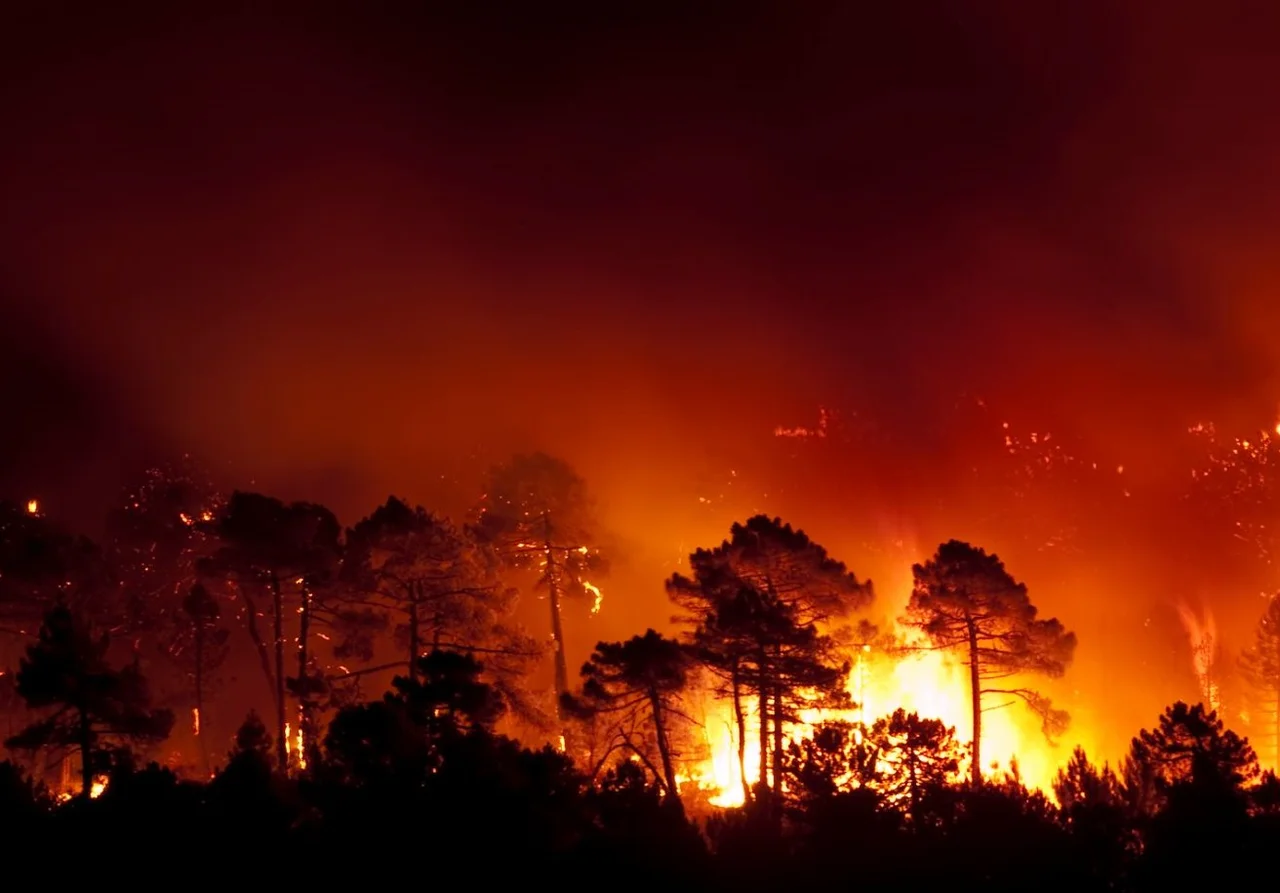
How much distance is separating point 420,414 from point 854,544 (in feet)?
137

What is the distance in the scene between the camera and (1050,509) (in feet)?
276

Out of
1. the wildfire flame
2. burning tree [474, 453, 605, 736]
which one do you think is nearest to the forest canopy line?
burning tree [474, 453, 605, 736]

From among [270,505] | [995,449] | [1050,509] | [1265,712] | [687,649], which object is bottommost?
[1265,712]

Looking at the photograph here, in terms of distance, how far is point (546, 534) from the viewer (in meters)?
37.0

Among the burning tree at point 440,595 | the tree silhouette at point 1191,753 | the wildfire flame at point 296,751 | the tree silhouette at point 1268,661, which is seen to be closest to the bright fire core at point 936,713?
the tree silhouette at point 1268,661

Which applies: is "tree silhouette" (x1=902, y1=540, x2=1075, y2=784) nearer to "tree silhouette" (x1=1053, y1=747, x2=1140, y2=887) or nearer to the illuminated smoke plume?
"tree silhouette" (x1=1053, y1=747, x2=1140, y2=887)

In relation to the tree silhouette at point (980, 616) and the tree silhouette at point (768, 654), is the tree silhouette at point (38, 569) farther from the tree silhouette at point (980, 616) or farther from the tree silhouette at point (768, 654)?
the tree silhouette at point (980, 616)

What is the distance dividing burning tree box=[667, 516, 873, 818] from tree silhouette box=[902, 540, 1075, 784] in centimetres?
228

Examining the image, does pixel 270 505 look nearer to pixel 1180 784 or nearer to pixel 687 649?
pixel 687 649

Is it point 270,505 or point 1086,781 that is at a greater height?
point 270,505

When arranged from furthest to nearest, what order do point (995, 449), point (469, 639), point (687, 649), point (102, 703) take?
1. point (995, 449)
2. point (469, 639)
3. point (687, 649)
4. point (102, 703)

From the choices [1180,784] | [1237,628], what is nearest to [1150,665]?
A: [1237,628]

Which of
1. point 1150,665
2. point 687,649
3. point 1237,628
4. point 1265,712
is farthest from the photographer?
point 1237,628

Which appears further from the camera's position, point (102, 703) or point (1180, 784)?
point (102, 703)
